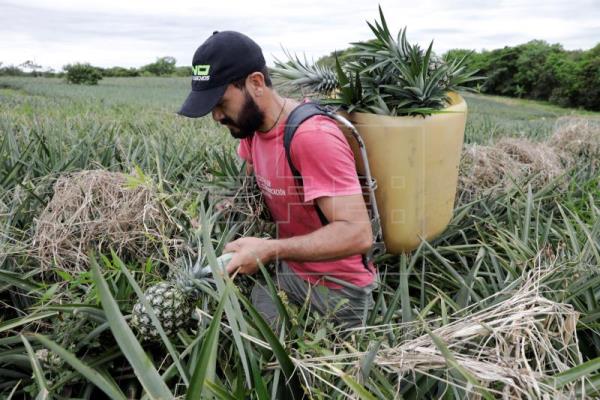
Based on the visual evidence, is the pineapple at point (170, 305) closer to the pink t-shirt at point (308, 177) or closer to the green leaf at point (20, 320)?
the green leaf at point (20, 320)

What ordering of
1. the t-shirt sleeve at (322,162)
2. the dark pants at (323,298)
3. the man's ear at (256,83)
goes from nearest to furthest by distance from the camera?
the t-shirt sleeve at (322,162)
the man's ear at (256,83)
the dark pants at (323,298)

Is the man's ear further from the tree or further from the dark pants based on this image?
the tree

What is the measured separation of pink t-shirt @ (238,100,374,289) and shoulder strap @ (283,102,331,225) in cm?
2

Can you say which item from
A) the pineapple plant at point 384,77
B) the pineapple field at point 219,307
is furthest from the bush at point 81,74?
the pineapple plant at point 384,77

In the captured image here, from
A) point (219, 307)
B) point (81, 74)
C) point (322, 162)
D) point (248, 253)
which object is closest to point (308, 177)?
point (322, 162)

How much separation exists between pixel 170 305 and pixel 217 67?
0.87m

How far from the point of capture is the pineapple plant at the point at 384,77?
1.92 m

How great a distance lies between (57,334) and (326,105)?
130cm

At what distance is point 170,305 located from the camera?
137 centimetres

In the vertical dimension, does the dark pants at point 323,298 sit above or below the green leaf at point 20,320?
below

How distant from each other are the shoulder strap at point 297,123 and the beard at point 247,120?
0.15 meters

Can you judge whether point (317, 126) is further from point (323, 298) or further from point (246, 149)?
point (323, 298)

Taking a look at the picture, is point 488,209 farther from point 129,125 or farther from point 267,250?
point 129,125

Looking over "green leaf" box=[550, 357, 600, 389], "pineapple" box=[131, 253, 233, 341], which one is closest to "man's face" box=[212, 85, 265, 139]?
"pineapple" box=[131, 253, 233, 341]
